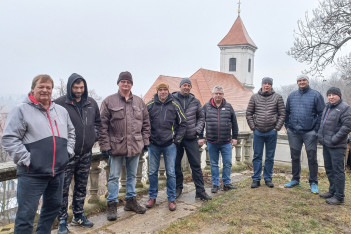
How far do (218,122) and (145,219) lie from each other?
2.05 m

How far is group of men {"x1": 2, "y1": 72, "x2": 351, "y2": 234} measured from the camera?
8.39ft

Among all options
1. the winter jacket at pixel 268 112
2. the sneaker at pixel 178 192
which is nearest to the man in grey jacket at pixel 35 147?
the sneaker at pixel 178 192

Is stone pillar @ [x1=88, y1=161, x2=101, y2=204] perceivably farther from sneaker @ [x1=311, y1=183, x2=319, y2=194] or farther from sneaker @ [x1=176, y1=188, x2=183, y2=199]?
sneaker @ [x1=311, y1=183, x2=319, y2=194]

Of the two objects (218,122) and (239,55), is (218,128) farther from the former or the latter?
(239,55)

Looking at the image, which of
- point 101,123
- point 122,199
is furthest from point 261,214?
point 101,123

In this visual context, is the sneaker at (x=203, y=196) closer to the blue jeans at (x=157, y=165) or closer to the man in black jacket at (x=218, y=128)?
the man in black jacket at (x=218, y=128)

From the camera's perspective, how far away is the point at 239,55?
3775 cm

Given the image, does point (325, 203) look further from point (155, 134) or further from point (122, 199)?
point (122, 199)

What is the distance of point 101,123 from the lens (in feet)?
12.0

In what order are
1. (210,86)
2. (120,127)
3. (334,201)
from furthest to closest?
(210,86) < (334,201) < (120,127)

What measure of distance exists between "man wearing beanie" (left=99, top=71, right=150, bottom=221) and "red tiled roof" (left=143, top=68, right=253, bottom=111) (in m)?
22.9

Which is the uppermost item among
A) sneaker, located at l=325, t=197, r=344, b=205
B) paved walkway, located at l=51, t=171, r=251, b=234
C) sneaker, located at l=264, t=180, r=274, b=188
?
sneaker, located at l=264, t=180, r=274, b=188

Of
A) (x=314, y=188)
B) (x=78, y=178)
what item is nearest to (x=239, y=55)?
(x=314, y=188)

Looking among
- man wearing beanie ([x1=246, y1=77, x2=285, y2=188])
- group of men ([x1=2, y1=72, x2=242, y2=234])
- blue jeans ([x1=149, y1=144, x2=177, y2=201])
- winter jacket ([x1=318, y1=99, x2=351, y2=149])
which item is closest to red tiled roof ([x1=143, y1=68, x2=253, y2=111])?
man wearing beanie ([x1=246, y1=77, x2=285, y2=188])
